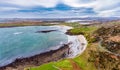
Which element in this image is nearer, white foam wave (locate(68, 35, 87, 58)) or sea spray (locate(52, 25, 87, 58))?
white foam wave (locate(68, 35, 87, 58))

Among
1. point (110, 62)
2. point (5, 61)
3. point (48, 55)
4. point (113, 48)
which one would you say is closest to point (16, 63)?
point (5, 61)

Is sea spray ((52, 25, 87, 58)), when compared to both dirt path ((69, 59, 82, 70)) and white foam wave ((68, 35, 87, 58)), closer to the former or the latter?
white foam wave ((68, 35, 87, 58))

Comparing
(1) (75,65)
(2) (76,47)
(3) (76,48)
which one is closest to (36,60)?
(1) (75,65)

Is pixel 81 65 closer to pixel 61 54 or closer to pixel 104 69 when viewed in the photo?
pixel 104 69

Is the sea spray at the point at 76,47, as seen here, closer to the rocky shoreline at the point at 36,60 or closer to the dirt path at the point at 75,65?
the rocky shoreline at the point at 36,60

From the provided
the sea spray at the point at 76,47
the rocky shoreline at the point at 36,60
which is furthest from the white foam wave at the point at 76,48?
the rocky shoreline at the point at 36,60

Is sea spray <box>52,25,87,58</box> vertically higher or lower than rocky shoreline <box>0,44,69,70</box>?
higher

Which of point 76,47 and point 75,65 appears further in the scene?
point 76,47

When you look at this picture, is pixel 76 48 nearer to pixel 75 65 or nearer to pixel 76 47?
pixel 76 47

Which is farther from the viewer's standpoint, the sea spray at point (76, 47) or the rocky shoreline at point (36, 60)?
the sea spray at point (76, 47)

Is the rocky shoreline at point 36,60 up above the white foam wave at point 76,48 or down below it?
below

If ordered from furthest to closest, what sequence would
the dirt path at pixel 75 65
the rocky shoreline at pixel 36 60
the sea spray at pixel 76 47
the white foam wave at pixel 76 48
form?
1. the sea spray at pixel 76 47
2. the white foam wave at pixel 76 48
3. the rocky shoreline at pixel 36 60
4. the dirt path at pixel 75 65

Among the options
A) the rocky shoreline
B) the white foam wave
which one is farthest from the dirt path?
the white foam wave
